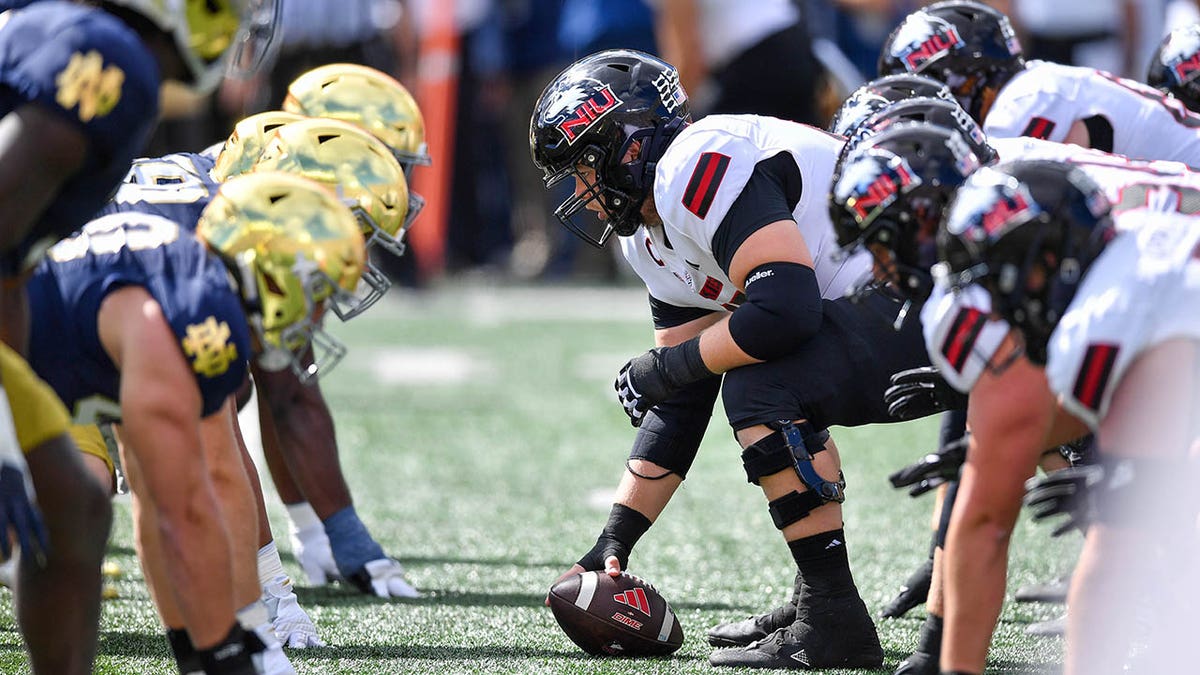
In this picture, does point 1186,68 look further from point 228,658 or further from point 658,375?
point 228,658

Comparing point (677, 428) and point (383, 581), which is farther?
point (383, 581)

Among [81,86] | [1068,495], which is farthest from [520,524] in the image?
[81,86]

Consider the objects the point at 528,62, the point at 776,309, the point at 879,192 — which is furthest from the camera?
the point at 528,62

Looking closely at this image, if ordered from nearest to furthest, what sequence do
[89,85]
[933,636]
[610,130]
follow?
[89,85] < [933,636] < [610,130]

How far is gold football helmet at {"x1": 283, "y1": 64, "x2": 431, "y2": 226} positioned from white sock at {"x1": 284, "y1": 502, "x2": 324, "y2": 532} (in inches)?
40.4

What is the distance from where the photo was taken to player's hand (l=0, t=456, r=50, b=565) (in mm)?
2742

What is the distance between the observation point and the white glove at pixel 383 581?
467 centimetres

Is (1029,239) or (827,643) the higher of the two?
(1029,239)

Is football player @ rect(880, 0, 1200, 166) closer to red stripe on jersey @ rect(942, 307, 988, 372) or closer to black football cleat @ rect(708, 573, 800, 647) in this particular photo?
black football cleat @ rect(708, 573, 800, 647)

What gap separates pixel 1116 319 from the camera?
9.23 ft

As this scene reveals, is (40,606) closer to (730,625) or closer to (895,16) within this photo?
(730,625)

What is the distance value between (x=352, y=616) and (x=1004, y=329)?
209 centimetres

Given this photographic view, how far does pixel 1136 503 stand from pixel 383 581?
2.41 m

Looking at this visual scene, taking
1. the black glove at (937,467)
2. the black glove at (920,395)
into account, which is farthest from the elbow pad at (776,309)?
the black glove at (937,467)
